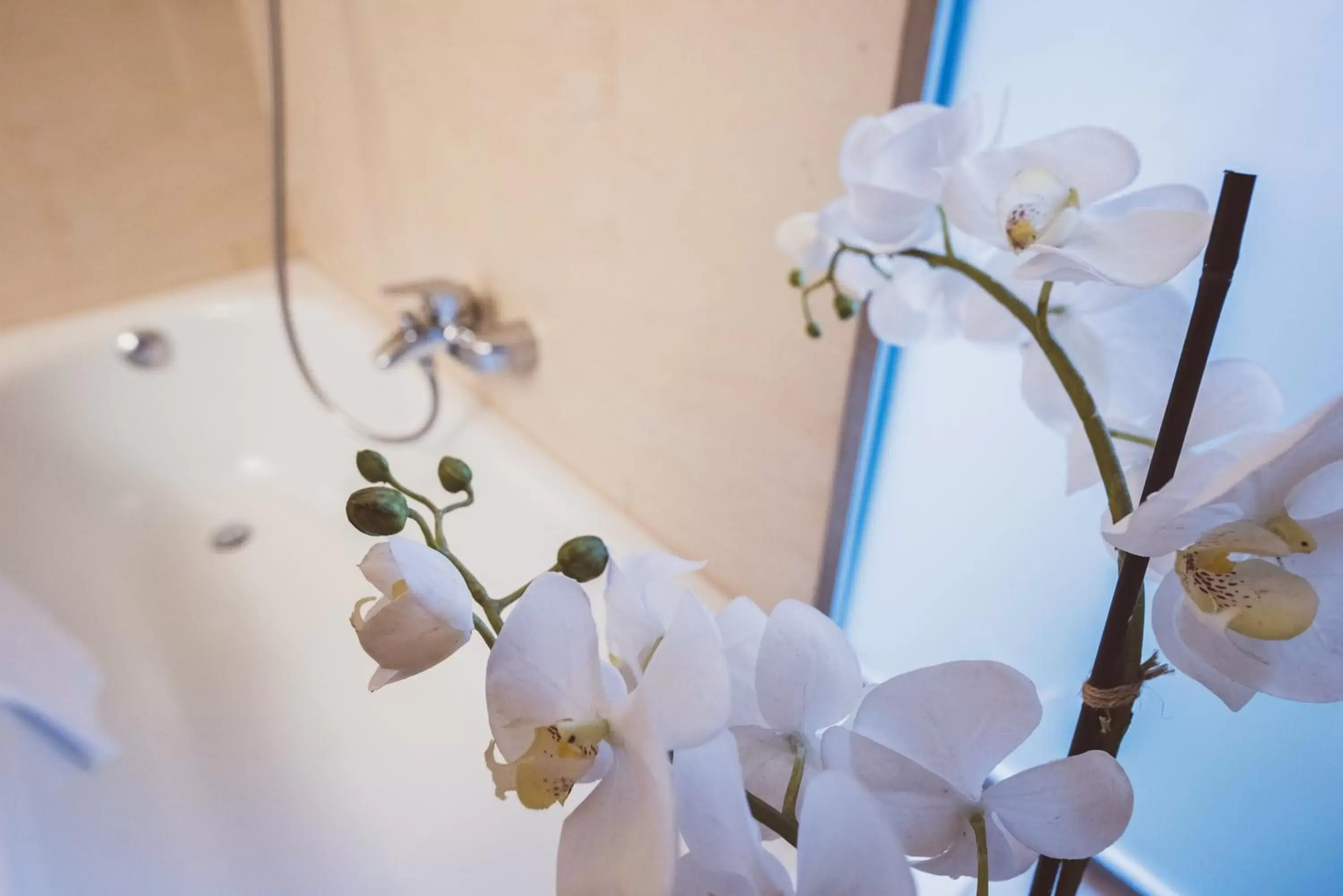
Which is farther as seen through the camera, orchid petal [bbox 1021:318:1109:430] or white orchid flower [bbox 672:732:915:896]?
orchid petal [bbox 1021:318:1109:430]

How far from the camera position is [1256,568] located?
26 centimetres

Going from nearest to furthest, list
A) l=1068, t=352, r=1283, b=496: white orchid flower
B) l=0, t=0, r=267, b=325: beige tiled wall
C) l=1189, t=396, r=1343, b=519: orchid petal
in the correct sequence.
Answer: l=1189, t=396, r=1343, b=519: orchid petal < l=1068, t=352, r=1283, b=496: white orchid flower < l=0, t=0, r=267, b=325: beige tiled wall

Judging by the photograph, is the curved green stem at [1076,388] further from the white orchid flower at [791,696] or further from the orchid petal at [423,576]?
the orchid petal at [423,576]

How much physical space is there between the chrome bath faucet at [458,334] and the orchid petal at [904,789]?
0.90 meters

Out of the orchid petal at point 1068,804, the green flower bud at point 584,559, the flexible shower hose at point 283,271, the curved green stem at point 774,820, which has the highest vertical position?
the green flower bud at point 584,559

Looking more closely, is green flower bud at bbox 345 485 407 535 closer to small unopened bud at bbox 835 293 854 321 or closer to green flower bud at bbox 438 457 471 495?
green flower bud at bbox 438 457 471 495

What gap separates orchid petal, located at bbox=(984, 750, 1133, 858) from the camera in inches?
10.5

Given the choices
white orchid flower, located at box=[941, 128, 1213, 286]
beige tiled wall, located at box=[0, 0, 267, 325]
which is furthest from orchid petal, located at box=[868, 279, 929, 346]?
beige tiled wall, located at box=[0, 0, 267, 325]

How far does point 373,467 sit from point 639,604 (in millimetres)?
107

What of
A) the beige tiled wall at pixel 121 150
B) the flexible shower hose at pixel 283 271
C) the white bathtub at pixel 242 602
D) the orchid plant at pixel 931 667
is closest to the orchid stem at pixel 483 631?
the orchid plant at pixel 931 667

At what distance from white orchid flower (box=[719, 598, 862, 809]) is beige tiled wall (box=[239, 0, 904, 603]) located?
1.38 feet

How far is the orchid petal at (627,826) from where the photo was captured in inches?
9.5

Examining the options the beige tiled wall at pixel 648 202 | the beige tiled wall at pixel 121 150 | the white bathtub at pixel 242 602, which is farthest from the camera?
the beige tiled wall at pixel 121 150

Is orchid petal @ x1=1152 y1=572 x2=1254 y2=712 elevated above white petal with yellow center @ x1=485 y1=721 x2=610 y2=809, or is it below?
above
